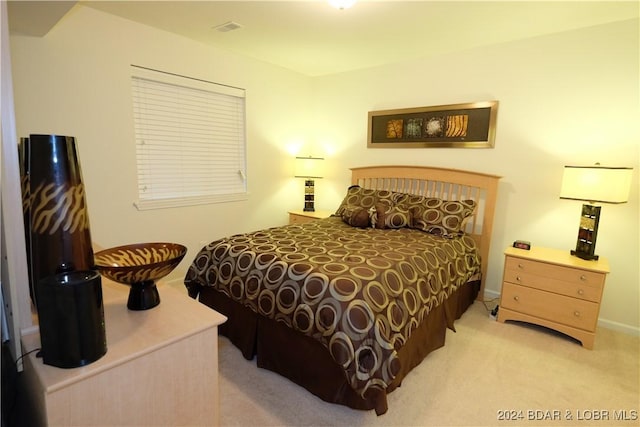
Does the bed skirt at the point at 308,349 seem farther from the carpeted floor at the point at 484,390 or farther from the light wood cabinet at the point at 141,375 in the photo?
the light wood cabinet at the point at 141,375

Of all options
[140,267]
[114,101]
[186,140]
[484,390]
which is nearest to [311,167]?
[186,140]

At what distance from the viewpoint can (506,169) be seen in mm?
3105

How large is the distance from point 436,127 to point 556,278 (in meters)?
1.79

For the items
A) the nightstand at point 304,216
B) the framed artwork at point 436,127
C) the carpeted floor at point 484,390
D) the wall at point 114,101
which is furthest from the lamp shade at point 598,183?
the wall at point 114,101

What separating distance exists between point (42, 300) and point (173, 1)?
2.40 metres

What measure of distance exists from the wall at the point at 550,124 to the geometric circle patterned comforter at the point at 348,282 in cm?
78

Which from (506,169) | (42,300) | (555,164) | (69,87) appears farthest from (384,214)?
(69,87)

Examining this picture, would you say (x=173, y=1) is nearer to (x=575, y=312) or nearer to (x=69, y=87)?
(x=69, y=87)

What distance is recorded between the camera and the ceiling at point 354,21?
2.29 meters

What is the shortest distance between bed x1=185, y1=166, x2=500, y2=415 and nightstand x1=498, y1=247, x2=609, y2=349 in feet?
1.08

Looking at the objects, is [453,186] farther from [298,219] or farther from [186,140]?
[186,140]

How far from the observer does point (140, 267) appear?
1080 mm

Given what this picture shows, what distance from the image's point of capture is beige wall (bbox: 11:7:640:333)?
2.50 meters

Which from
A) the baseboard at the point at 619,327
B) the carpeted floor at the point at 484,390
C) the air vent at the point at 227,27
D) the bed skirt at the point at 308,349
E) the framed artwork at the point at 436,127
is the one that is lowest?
the carpeted floor at the point at 484,390
